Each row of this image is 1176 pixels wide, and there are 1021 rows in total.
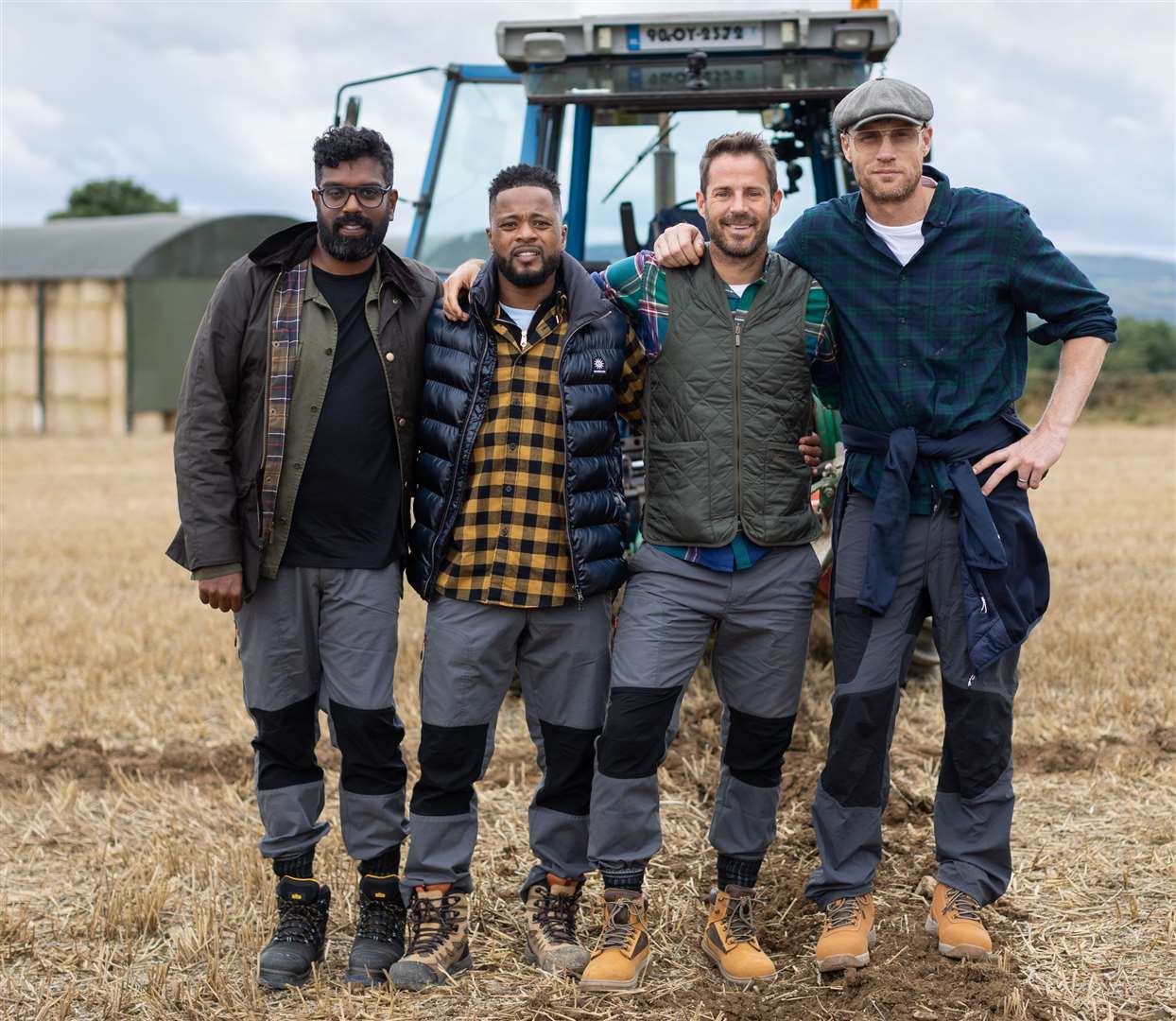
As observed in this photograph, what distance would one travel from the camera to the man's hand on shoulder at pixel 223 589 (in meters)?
3.51

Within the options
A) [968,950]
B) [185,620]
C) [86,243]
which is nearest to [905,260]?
[968,950]

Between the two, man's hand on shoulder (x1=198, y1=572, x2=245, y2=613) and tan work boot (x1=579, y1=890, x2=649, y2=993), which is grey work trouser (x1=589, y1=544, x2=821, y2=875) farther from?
man's hand on shoulder (x1=198, y1=572, x2=245, y2=613)

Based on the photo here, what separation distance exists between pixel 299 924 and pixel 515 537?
46.3 inches

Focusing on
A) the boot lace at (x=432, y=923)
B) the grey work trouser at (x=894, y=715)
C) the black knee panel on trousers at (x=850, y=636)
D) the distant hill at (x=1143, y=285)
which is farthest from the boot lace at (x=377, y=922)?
the distant hill at (x=1143, y=285)

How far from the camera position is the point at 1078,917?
3795 millimetres

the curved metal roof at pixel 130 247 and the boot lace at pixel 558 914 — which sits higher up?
the curved metal roof at pixel 130 247

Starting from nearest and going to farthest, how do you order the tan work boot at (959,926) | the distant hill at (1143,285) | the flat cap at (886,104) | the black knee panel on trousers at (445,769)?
the flat cap at (886,104) → the tan work boot at (959,926) → the black knee panel on trousers at (445,769) → the distant hill at (1143,285)

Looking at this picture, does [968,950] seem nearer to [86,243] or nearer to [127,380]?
[127,380]

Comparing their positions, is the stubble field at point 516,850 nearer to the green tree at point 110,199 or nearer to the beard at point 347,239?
the beard at point 347,239

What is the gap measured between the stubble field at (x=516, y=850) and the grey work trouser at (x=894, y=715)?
0.24 metres

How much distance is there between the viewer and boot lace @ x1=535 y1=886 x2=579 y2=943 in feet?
12.0

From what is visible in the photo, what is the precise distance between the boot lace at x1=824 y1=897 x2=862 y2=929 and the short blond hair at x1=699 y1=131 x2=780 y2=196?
5.96 ft

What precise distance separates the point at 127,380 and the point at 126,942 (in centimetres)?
2182

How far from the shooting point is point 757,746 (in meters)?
3.64
